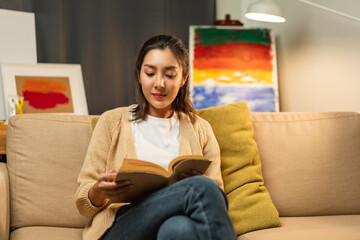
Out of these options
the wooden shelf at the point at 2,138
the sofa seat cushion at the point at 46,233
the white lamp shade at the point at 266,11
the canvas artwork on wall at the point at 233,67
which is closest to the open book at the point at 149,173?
the sofa seat cushion at the point at 46,233

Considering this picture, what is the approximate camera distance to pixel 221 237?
1.27m

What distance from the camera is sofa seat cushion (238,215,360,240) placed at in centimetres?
160

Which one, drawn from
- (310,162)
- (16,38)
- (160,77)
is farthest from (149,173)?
(16,38)

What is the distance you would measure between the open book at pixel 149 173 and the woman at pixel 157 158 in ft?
0.08

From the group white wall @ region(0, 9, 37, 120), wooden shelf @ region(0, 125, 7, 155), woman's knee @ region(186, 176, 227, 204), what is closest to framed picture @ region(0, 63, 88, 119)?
white wall @ region(0, 9, 37, 120)

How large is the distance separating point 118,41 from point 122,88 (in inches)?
12.3

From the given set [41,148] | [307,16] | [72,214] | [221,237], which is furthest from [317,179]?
[307,16]

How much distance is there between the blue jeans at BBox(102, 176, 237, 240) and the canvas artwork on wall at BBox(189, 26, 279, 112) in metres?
1.72

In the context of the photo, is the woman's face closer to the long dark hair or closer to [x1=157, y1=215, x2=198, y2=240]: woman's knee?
the long dark hair

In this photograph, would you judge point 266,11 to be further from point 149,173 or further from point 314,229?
point 149,173

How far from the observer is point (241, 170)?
6.16 feet

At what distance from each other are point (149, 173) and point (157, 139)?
18.1 inches

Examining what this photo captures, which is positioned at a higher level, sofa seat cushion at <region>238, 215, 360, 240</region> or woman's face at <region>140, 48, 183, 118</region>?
woman's face at <region>140, 48, 183, 118</region>

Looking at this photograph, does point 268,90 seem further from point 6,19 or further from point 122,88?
point 6,19
